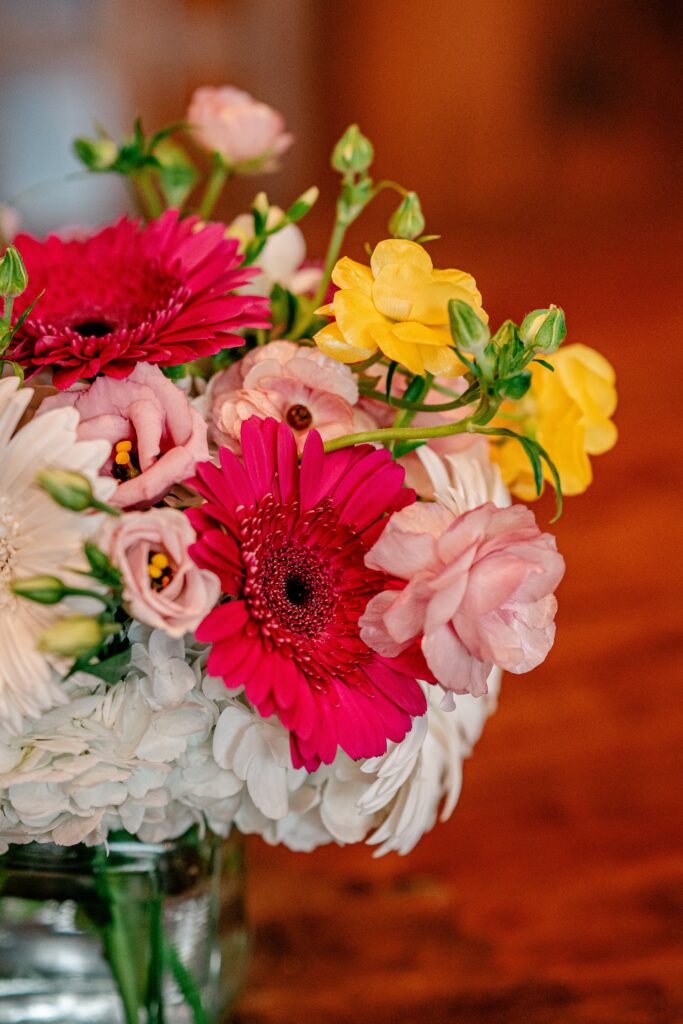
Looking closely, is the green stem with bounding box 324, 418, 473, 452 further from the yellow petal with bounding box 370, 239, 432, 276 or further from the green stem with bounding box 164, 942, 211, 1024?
the green stem with bounding box 164, 942, 211, 1024

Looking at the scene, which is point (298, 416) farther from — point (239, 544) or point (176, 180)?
point (176, 180)

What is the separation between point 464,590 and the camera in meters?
0.32

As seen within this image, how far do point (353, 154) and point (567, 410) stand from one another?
14cm

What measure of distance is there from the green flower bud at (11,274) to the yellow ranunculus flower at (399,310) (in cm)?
10

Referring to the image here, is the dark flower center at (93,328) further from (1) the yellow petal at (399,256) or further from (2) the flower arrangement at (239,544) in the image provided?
(1) the yellow petal at (399,256)

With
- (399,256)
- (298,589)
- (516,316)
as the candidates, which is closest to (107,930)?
(298,589)

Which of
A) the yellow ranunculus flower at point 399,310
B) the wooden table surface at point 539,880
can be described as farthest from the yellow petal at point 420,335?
the wooden table surface at point 539,880

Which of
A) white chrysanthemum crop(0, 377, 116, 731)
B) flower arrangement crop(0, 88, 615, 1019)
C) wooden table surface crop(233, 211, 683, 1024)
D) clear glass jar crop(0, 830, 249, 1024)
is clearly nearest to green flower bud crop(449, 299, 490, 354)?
flower arrangement crop(0, 88, 615, 1019)

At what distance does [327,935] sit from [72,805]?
0.83 ft

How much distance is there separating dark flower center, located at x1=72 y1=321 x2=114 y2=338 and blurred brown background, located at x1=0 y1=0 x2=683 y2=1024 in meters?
0.14

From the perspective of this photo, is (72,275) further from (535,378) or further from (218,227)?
(535,378)

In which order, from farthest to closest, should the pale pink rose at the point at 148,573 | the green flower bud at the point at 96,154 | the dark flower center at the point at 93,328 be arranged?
1. the green flower bud at the point at 96,154
2. the dark flower center at the point at 93,328
3. the pale pink rose at the point at 148,573

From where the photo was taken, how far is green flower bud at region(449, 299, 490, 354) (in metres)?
0.33

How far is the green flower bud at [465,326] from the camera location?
335 millimetres
